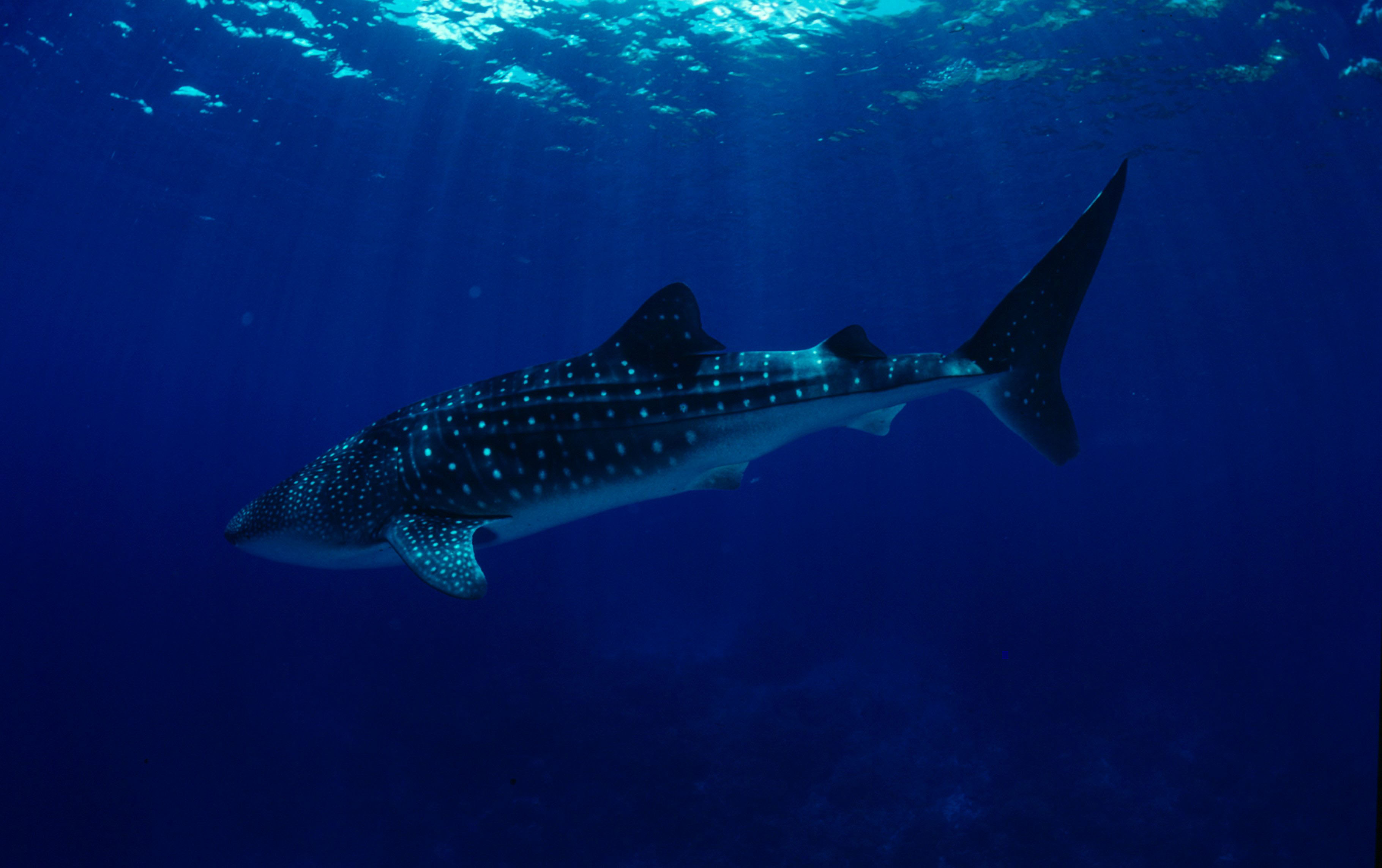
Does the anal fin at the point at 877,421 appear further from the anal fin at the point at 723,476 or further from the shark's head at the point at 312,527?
the shark's head at the point at 312,527

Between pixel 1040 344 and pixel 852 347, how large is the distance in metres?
1.45

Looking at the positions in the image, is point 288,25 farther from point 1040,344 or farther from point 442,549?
point 1040,344

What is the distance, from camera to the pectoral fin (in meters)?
4.33

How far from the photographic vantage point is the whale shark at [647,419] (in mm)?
4941

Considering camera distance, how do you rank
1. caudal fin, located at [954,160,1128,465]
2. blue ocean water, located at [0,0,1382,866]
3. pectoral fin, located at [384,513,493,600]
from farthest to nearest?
blue ocean water, located at [0,0,1382,866]
caudal fin, located at [954,160,1128,465]
pectoral fin, located at [384,513,493,600]

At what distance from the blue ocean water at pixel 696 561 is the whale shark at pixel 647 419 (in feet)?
29.0

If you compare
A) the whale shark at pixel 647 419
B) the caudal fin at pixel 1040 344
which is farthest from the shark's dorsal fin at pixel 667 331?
the caudal fin at pixel 1040 344

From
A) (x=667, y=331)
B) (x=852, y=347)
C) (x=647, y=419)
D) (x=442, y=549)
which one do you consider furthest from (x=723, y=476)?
(x=442, y=549)

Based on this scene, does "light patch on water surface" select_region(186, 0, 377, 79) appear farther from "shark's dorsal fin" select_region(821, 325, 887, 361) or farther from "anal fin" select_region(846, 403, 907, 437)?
"anal fin" select_region(846, 403, 907, 437)

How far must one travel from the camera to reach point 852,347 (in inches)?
197

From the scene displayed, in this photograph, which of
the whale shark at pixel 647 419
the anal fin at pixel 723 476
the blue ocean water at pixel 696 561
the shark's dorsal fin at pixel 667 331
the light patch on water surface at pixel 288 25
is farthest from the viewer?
the light patch on water surface at pixel 288 25

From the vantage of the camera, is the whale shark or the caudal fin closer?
the caudal fin

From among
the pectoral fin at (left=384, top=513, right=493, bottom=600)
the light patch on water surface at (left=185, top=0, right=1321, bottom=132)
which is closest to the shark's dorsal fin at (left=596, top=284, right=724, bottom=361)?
the pectoral fin at (left=384, top=513, right=493, bottom=600)

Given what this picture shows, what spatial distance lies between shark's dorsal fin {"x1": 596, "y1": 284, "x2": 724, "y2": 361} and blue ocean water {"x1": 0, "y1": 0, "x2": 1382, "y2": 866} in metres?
9.75
